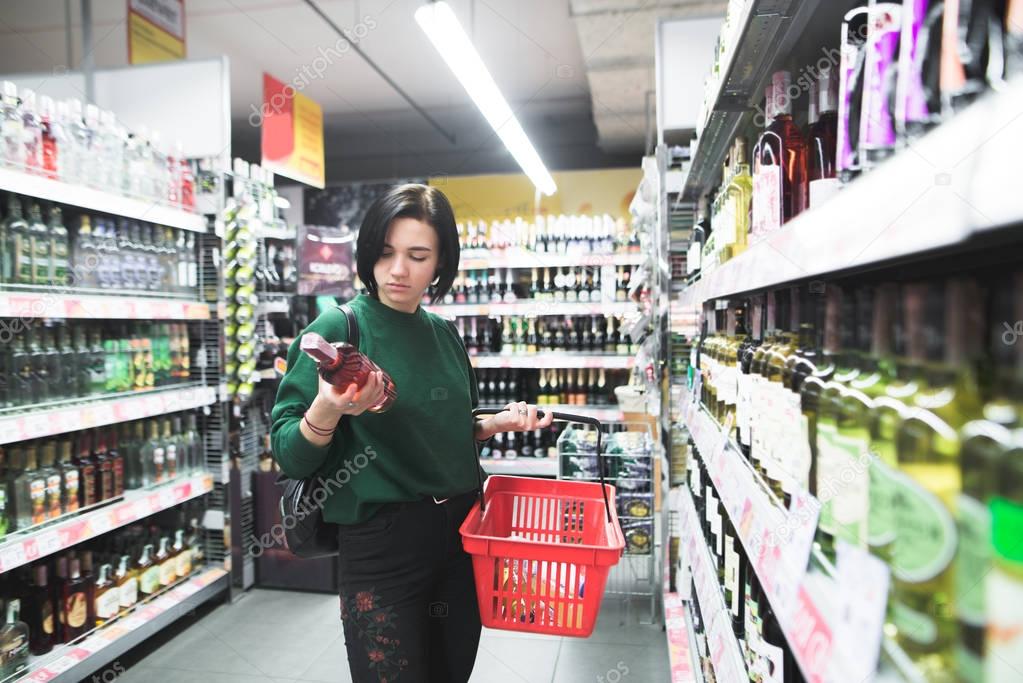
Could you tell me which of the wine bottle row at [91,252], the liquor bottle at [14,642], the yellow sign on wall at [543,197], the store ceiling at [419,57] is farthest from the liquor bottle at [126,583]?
the yellow sign on wall at [543,197]

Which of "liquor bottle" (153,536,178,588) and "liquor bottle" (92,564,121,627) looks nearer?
"liquor bottle" (92,564,121,627)

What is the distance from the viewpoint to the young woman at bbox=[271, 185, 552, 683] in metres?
1.46

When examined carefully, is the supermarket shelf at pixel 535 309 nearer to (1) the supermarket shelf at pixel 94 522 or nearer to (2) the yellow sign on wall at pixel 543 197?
(1) the supermarket shelf at pixel 94 522

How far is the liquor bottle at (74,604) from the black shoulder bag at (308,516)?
5.61 feet

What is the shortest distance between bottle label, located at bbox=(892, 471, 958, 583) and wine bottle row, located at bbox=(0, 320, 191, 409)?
2.94m

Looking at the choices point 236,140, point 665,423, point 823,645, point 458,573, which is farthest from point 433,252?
point 236,140

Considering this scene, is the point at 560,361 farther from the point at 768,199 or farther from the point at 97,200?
the point at 768,199

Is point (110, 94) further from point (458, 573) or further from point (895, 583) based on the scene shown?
point (895, 583)

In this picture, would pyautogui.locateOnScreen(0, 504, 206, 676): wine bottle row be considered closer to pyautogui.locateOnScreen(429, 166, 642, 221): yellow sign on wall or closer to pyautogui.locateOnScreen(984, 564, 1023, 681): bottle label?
pyautogui.locateOnScreen(984, 564, 1023, 681): bottle label

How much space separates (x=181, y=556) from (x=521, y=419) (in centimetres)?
262

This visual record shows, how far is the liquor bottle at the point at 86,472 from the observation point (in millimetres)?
2781

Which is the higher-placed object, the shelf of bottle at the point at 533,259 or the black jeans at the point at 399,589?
the shelf of bottle at the point at 533,259

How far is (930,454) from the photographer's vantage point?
648 millimetres

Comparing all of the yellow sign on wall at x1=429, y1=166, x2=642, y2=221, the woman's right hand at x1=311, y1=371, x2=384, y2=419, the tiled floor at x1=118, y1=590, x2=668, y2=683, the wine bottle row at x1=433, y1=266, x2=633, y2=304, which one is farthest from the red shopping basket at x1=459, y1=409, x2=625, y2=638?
the yellow sign on wall at x1=429, y1=166, x2=642, y2=221
